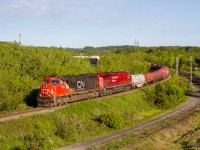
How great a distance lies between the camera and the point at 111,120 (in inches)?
1516

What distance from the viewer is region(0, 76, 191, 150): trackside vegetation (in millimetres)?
28500

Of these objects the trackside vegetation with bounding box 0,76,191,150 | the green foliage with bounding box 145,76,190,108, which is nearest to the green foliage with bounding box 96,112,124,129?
the trackside vegetation with bounding box 0,76,191,150

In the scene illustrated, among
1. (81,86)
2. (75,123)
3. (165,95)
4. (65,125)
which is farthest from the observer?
(165,95)

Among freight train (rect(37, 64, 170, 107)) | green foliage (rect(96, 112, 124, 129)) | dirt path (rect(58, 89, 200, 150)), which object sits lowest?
dirt path (rect(58, 89, 200, 150))

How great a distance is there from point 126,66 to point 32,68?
45.1 metres

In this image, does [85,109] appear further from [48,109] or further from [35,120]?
[35,120]

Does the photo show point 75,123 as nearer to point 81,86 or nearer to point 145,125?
point 81,86

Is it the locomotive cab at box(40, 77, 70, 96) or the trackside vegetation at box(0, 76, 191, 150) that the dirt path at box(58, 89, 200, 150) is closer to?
the trackside vegetation at box(0, 76, 191, 150)

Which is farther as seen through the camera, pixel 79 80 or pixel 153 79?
pixel 153 79

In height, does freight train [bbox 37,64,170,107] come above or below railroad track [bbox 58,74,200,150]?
above

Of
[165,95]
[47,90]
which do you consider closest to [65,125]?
[47,90]

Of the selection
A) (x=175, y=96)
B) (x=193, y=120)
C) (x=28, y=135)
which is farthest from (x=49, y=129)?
(x=175, y=96)

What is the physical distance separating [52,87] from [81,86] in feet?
20.1

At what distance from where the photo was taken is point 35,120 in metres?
32.2
